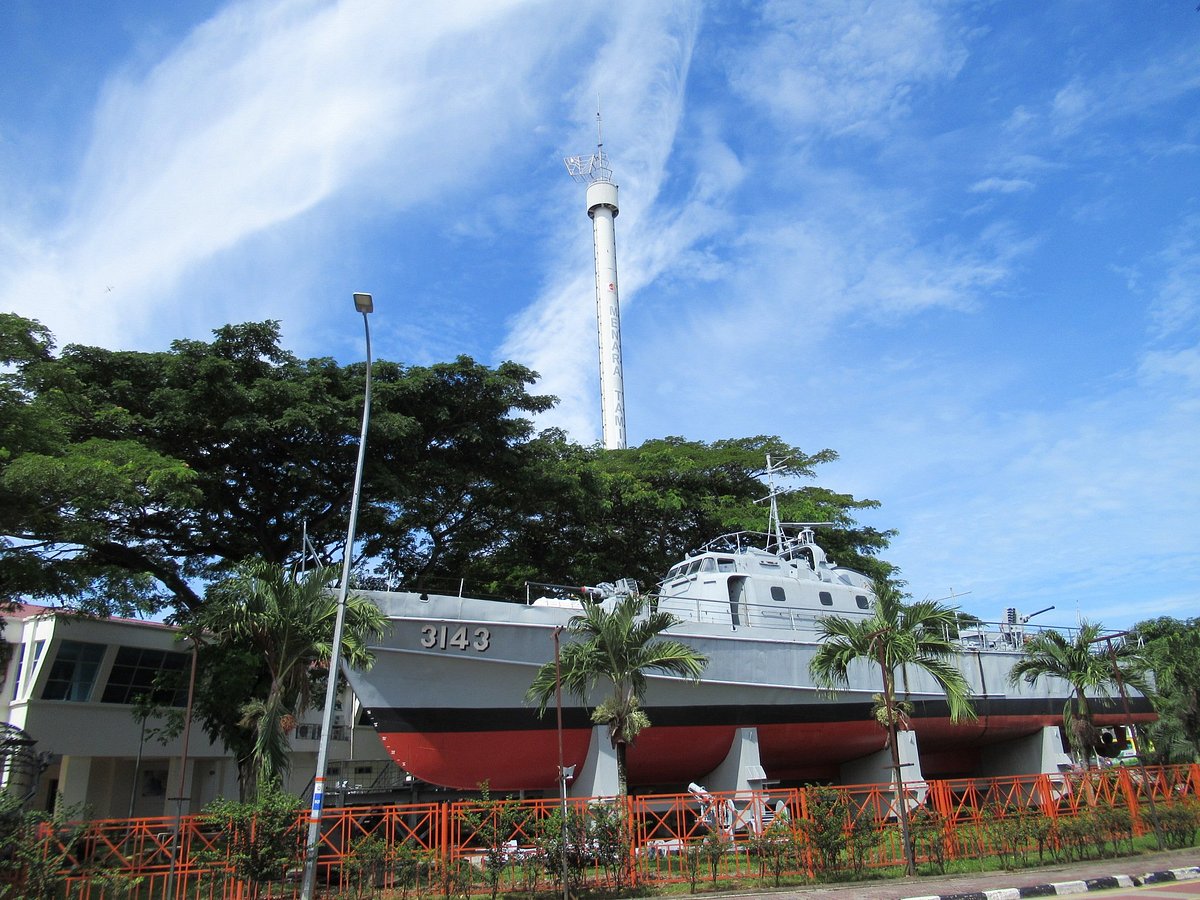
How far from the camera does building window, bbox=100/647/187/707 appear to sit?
24.5 m

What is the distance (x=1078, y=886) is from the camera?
42.0ft

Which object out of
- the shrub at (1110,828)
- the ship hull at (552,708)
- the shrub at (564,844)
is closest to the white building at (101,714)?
the ship hull at (552,708)

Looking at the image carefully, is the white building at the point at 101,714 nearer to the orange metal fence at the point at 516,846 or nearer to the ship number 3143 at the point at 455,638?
the ship number 3143 at the point at 455,638

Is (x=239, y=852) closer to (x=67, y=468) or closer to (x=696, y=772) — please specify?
(x=67, y=468)

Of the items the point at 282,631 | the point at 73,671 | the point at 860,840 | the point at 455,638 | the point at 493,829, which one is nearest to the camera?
the point at 493,829

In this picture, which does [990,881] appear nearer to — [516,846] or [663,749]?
[516,846]

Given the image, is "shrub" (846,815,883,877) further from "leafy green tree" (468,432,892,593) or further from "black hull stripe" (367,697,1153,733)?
"leafy green tree" (468,432,892,593)

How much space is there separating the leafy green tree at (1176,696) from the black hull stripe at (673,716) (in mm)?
4028

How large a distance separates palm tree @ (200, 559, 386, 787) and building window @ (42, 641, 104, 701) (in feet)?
37.7

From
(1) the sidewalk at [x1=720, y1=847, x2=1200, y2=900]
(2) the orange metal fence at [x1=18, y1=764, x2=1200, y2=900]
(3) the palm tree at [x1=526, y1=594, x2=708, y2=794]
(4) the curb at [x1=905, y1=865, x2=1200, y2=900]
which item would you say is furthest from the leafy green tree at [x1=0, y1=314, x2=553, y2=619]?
(4) the curb at [x1=905, y1=865, x2=1200, y2=900]

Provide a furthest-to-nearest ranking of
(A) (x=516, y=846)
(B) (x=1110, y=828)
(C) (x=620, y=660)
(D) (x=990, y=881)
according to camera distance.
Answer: (B) (x=1110, y=828), (C) (x=620, y=660), (D) (x=990, y=881), (A) (x=516, y=846)

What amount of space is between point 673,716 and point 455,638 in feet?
17.8

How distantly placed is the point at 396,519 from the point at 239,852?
1511 centimetres

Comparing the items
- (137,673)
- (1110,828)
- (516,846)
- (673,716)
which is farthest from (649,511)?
(516,846)
